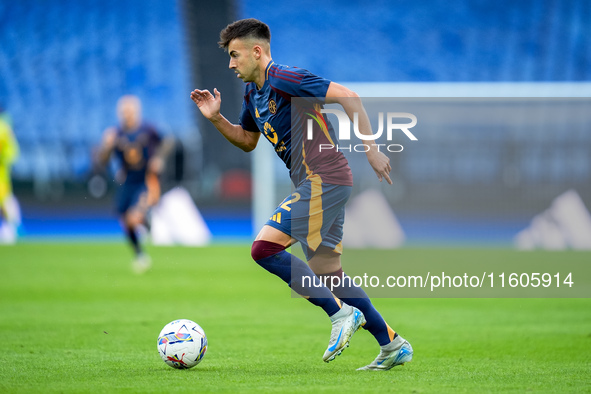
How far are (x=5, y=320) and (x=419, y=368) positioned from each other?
414 cm

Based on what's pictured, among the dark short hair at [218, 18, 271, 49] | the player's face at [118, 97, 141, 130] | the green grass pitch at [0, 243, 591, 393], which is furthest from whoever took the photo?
the player's face at [118, 97, 141, 130]

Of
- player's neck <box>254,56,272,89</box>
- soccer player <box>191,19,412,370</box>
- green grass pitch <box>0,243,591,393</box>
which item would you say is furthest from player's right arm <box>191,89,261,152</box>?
green grass pitch <box>0,243,591,393</box>

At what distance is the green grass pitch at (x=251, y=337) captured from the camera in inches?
174

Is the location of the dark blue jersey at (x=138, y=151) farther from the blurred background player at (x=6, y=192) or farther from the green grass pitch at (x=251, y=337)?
the blurred background player at (x=6, y=192)

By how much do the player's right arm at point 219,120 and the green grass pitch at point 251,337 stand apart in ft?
4.85

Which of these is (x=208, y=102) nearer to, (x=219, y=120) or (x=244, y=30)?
(x=219, y=120)

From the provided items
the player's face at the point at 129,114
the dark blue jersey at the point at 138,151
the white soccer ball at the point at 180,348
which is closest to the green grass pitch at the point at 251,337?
the white soccer ball at the point at 180,348

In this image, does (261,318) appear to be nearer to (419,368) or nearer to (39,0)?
(419,368)

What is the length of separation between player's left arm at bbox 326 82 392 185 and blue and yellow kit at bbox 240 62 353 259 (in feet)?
0.25

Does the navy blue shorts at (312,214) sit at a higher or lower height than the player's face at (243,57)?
lower

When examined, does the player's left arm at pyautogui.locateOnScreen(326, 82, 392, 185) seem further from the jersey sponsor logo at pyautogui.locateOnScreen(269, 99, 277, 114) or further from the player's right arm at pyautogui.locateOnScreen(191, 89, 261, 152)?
the player's right arm at pyautogui.locateOnScreen(191, 89, 261, 152)

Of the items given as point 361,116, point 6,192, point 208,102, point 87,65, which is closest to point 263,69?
point 208,102

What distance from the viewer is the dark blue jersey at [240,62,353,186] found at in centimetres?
461

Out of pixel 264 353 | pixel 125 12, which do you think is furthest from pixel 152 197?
pixel 125 12
